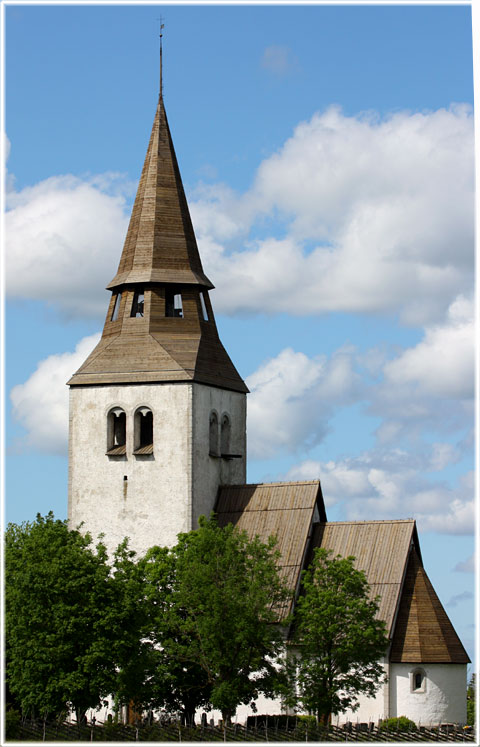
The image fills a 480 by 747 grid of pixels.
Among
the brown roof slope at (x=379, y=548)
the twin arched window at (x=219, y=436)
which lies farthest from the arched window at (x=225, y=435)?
the brown roof slope at (x=379, y=548)

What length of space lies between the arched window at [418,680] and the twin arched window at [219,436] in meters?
14.0

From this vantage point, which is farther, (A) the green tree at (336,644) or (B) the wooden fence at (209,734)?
(A) the green tree at (336,644)

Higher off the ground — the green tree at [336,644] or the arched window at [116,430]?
the arched window at [116,430]

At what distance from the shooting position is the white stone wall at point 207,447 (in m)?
56.1

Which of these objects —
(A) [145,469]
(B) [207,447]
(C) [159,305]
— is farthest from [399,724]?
(C) [159,305]

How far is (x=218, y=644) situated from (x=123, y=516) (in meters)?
11.5

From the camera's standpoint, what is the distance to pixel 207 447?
5728 cm

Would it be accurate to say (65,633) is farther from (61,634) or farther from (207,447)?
(207,447)

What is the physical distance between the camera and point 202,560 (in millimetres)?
48406

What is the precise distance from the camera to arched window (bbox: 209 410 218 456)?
191ft

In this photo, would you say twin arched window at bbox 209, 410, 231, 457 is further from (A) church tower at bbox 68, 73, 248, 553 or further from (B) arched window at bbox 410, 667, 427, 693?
(B) arched window at bbox 410, 667, 427, 693

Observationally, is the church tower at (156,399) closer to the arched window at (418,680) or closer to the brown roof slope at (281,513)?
the brown roof slope at (281,513)

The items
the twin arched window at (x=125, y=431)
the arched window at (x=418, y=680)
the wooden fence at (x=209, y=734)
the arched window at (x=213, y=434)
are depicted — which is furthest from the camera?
the arched window at (x=213, y=434)

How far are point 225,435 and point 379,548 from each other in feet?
34.6
